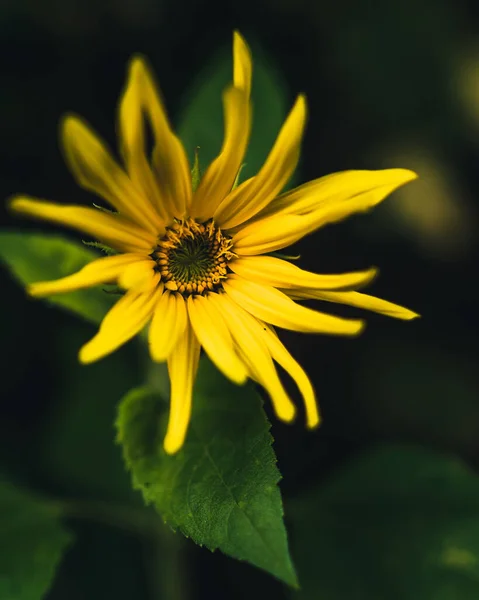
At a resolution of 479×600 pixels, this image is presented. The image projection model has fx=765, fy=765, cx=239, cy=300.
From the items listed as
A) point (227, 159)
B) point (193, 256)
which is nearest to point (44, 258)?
point (193, 256)

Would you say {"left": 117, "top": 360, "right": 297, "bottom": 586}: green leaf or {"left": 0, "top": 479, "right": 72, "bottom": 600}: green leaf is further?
{"left": 0, "top": 479, "right": 72, "bottom": 600}: green leaf

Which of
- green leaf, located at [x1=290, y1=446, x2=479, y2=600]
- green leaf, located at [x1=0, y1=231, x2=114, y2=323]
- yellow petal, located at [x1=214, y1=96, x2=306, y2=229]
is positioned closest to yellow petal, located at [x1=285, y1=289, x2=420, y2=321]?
yellow petal, located at [x1=214, y1=96, x2=306, y2=229]

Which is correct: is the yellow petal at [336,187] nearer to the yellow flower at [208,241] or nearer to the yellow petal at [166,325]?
the yellow flower at [208,241]

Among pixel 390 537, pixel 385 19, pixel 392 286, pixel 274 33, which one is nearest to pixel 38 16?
pixel 274 33

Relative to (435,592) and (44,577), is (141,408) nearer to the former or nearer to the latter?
(44,577)

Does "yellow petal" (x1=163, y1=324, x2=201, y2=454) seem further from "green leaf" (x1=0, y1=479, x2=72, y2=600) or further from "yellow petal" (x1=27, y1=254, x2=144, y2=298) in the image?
"green leaf" (x1=0, y1=479, x2=72, y2=600)

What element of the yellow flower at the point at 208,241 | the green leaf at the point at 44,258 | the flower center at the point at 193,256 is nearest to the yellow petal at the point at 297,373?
the yellow flower at the point at 208,241
